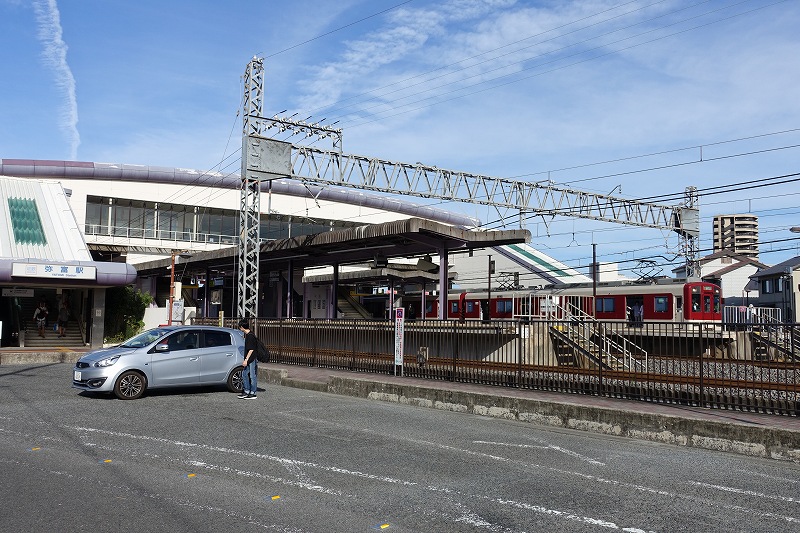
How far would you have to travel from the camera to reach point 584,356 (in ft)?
53.3

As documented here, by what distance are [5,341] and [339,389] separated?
21796mm

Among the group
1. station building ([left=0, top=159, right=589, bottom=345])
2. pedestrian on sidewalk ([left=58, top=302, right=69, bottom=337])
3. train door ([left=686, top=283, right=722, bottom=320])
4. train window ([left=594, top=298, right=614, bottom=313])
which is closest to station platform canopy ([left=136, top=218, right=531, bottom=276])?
station building ([left=0, top=159, right=589, bottom=345])

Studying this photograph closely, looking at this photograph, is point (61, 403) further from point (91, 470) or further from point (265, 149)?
point (265, 149)

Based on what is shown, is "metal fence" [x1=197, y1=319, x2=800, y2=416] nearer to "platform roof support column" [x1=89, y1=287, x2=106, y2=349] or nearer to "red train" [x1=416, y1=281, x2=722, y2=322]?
"red train" [x1=416, y1=281, x2=722, y2=322]

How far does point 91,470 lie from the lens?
A: 7.48 meters

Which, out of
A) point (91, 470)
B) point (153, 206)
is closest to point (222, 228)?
point (153, 206)

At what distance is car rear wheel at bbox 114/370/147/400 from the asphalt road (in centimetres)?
154

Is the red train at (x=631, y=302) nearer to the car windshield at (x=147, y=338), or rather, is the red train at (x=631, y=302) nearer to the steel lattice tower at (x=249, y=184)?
the steel lattice tower at (x=249, y=184)

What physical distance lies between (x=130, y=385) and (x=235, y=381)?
242cm

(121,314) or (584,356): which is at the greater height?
(121,314)

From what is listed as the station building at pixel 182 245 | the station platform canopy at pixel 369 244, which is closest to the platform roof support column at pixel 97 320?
the station building at pixel 182 245

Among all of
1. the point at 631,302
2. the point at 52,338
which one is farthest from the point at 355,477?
the point at 52,338

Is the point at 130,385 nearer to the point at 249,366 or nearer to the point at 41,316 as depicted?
the point at 249,366

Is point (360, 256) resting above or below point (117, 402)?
above
